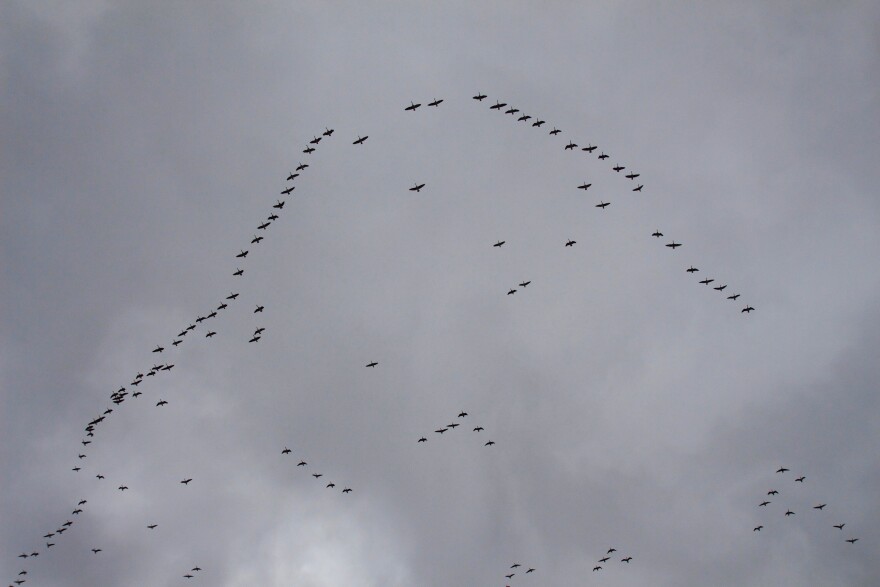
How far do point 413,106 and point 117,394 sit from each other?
291ft

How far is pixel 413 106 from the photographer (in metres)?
163

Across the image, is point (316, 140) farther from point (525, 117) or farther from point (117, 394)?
point (117, 394)

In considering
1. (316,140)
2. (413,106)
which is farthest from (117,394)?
(413,106)

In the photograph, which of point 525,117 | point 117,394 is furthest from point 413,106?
point 117,394

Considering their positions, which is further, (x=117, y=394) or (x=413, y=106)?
(x=117, y=394)

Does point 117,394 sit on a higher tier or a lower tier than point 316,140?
lower

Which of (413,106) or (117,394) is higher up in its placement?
(413,106)

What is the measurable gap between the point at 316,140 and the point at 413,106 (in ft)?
72.7

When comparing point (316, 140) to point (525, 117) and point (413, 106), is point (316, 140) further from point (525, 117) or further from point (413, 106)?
point (525, 117)

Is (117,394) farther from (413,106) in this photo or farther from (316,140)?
(413,106)

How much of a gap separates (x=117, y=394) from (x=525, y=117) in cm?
10392

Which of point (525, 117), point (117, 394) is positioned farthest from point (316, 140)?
point (117, 394)

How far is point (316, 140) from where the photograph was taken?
172 meters
